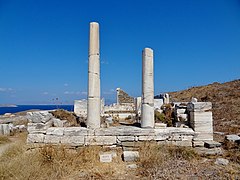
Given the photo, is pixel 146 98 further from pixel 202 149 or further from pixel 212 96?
pixel 212 96

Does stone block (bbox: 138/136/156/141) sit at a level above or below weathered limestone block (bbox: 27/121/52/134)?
below

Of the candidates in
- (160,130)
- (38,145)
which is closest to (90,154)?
(38,145)

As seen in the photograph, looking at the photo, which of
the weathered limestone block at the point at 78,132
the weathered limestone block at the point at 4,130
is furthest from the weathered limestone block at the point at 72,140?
the weathered limestone block at the point at 4,130

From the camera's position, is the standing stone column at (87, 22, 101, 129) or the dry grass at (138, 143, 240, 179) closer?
the dry grass at (138, 143, 240, 179)

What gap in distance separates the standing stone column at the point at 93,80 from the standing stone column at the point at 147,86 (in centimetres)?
183

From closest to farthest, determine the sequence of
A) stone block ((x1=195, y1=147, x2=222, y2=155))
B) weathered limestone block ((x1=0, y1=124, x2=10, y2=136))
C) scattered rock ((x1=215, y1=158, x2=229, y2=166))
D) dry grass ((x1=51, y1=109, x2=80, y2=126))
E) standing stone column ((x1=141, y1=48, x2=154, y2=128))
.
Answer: scattered rock ((x1=215, y1=158, x2=229, y2=166)) → stone block ((x1=195, y1=147, x2=222, y2=155)) → standing stone column ((x1=141, y1=48, x2=154, y2=128)) → dry grass ((x1=51, y1=109, x2=80, y2=126)) → weathered limestone block ((x1=0, y1=124, x2=10, y2=136))

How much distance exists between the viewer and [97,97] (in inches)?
336

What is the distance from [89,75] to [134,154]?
3.59 meters

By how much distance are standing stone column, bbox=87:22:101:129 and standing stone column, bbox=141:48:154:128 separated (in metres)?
1.83

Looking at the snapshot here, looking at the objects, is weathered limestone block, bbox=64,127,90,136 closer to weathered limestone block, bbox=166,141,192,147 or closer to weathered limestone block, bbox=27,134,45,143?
weathered limestone block, bbox=27,134,45,143

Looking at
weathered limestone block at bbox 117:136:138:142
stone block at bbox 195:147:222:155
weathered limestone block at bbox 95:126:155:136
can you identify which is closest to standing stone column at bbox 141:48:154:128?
weathered limestone block at bbox 95:126:155:136

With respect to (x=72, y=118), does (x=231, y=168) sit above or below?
below

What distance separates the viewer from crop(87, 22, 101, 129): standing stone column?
27.4ft

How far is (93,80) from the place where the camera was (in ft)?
28.0
